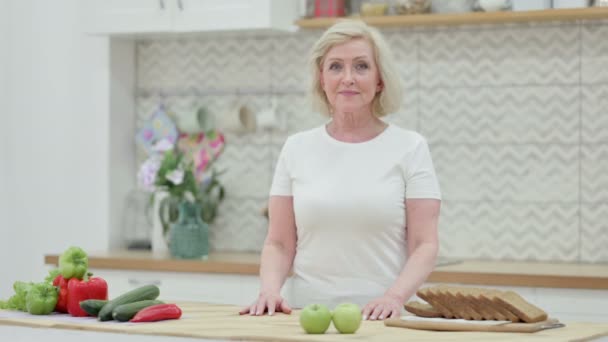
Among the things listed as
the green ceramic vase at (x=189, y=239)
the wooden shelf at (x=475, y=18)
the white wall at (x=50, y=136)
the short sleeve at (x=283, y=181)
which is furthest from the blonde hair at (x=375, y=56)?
the white wall at (x=50, y=136)

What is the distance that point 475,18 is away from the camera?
4.22 meters

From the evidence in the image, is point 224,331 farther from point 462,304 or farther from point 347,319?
point 462,304

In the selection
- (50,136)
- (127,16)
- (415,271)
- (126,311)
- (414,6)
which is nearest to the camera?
(126,311)

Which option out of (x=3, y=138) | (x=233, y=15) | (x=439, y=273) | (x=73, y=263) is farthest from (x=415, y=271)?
(x=3, y=138)

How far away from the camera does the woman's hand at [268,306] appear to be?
2.72m

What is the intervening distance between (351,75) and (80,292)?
893mm

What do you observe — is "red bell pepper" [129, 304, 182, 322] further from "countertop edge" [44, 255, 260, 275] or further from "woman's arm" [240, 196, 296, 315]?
"countertop edge" [44, 255, 260, 275]

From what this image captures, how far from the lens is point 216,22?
4480mm

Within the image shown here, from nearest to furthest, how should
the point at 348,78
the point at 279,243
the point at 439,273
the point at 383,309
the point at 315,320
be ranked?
the point at 315,320, the point at 383,309, the point at 348,78, the point at 279,243, the point at 439,273

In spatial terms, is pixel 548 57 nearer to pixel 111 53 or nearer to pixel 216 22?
pixel 216 22

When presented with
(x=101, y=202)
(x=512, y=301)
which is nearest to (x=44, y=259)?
(x=101, y=202)

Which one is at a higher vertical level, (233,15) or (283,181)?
(233,15)

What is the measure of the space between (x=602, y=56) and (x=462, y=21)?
552 mm

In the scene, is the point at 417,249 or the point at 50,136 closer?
the point at 417,249
